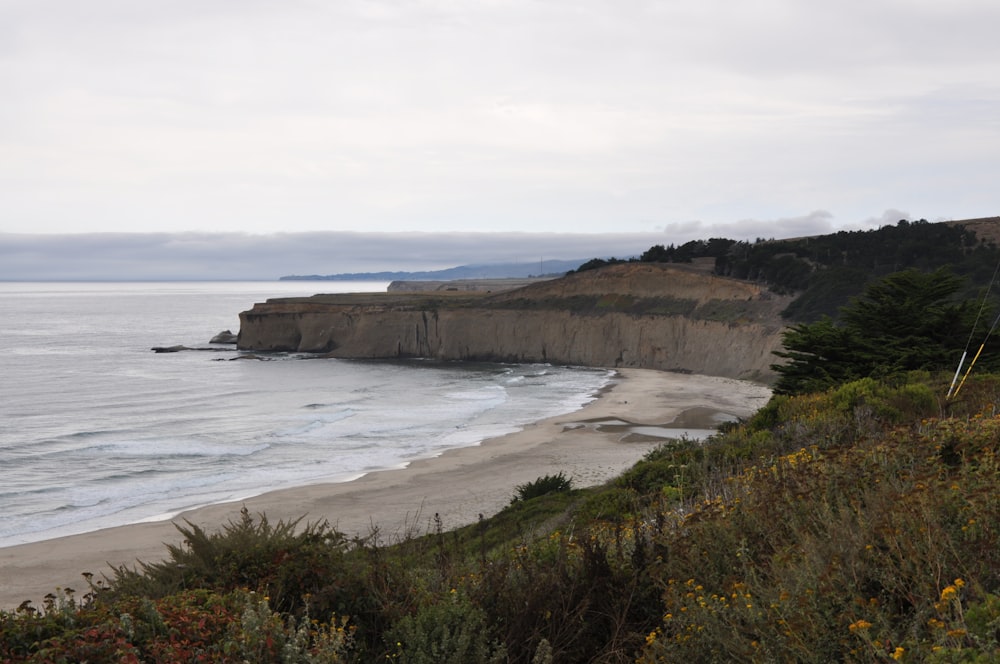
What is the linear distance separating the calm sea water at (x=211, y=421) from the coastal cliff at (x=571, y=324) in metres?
4.37

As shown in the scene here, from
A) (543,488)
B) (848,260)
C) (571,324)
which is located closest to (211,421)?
(543,488)

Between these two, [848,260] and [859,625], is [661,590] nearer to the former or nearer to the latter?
[859,625]

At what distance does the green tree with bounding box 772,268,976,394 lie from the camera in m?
21.6

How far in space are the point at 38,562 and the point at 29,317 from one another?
136 metres

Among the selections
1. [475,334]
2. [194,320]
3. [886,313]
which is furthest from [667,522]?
[194,320]

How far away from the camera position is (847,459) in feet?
24.3

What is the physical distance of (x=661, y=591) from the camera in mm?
6117

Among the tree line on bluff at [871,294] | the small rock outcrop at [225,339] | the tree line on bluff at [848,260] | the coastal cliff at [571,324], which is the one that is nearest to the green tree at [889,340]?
the tree line on bluff at [871,294]

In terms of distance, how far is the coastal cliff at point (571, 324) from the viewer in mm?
59688

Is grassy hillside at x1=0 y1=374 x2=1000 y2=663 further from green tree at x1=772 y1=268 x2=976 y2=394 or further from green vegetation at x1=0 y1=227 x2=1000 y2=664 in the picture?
green tree at x1=772 y1=268 x2=976 y2=394

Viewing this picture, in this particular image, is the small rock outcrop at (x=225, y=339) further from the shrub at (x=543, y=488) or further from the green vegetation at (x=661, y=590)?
the green vegetation at (x=661, y=590)

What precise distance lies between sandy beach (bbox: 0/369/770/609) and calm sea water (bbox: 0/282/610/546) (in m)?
1.52

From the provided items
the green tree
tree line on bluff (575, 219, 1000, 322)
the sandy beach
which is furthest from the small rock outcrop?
the green tree

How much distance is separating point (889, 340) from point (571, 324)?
4852 cm
